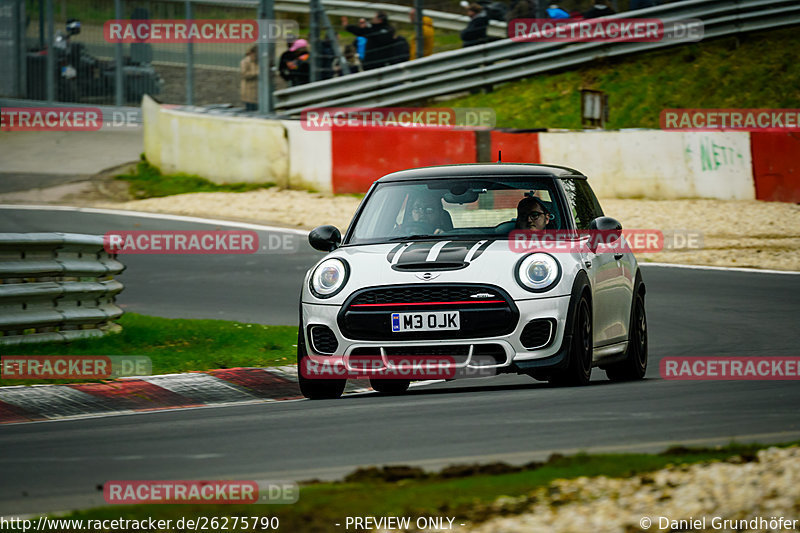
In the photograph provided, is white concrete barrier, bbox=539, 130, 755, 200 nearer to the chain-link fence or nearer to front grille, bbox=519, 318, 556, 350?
the chain-link fence

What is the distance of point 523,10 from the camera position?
2492 centimetres

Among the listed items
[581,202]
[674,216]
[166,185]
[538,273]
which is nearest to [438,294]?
[538,273]

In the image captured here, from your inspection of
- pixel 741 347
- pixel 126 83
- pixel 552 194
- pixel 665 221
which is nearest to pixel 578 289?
pixel 552 194

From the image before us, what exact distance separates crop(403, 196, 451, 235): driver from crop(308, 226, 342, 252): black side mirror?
0.47 meters

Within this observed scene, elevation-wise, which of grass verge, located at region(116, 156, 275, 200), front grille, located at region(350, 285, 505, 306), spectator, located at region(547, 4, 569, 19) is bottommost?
front grille, located at region(350, 285, 505, 306)

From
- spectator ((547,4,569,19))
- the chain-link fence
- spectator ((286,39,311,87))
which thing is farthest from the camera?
spectator ((286,39,311,87))

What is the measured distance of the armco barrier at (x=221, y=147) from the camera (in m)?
22.9

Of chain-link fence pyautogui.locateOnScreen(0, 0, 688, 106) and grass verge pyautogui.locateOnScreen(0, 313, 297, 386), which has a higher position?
chain-link fence pyautogui.locateOnScreen(0, 0, 688, 106)

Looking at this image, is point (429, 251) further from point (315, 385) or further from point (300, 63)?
point (300, 63)

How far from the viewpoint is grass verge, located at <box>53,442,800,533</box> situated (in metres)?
4.52

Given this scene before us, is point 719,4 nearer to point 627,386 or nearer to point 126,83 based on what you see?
point 126,83

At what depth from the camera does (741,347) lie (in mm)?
10594

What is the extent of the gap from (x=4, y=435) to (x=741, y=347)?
19.2ft

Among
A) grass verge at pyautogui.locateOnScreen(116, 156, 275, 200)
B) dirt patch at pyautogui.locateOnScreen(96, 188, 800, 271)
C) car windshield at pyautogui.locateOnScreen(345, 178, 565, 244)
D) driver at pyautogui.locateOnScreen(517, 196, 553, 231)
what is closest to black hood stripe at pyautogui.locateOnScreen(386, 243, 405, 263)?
car windshield at pyautogui.locateOnScreen(345, 178, 565, 244)
